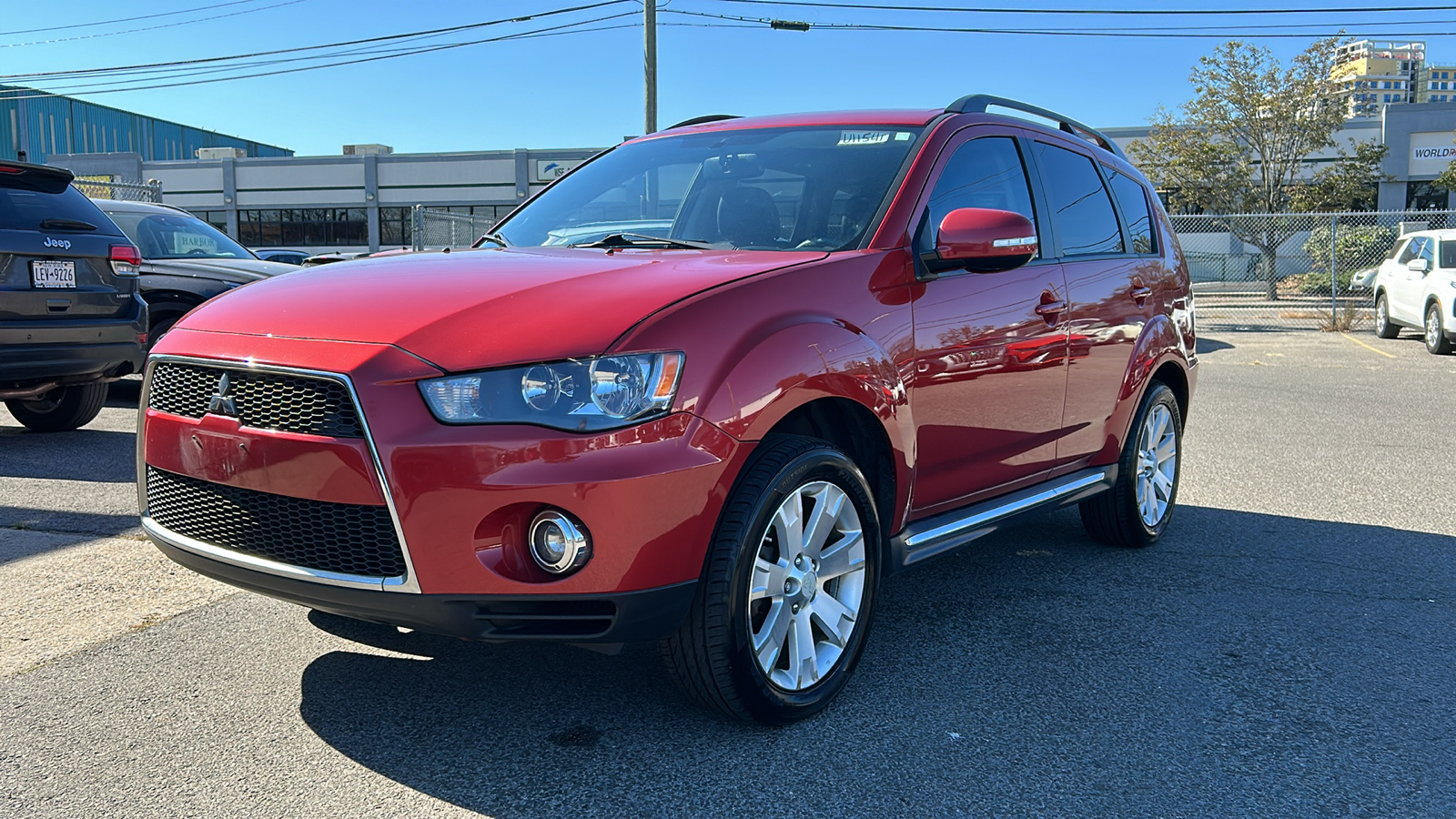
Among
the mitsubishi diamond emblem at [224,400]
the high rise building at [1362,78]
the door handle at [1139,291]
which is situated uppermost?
the high rise building at [1362,78]

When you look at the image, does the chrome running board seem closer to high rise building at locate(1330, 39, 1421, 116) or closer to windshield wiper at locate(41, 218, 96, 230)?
windshield wiper at locate(41, 218, 96, 230)

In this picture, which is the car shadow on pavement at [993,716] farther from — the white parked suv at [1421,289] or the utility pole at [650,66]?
the utility pole at [650,66]

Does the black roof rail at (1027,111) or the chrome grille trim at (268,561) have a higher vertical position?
the black roof rail at (1027,111)

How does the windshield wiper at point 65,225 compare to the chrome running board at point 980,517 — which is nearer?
the chrome running board at point 980,517

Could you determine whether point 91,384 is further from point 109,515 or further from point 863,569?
point 863,569

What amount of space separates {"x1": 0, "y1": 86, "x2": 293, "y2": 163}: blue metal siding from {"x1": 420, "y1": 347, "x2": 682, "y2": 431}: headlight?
65.2 meters

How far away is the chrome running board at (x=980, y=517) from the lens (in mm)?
3682

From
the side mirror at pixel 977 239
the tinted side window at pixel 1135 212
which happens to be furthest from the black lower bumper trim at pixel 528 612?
the tinted side window at pixel 1135 212

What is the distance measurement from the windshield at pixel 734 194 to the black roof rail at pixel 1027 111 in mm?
390

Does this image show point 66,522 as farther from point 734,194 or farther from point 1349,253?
point 1349,253

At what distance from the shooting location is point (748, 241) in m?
3.83

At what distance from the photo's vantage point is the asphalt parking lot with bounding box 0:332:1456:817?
9.17 ft

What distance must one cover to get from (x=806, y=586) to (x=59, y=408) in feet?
22.4

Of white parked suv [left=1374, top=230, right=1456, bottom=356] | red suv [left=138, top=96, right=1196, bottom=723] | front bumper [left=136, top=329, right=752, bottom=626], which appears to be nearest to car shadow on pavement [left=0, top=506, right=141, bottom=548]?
red suv [left=138, top=96, right=1196, bottom=723]
